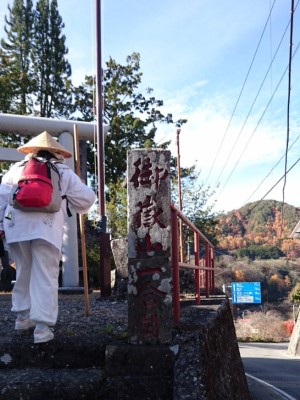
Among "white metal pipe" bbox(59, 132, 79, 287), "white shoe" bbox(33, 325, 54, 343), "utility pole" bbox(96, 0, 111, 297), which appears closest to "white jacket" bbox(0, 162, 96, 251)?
"white shoe" bbox(33, 325, 54, 343)

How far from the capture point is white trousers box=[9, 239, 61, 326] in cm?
288

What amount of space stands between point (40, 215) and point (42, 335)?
80cm

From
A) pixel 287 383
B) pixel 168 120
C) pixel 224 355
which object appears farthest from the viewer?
pixel 168 120

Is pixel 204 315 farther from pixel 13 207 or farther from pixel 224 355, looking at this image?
pixel 13 207

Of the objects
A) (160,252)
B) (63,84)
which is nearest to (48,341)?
(160,252)

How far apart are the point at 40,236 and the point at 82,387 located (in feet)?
3.36

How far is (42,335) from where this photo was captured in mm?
2775

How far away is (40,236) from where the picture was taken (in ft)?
9.77

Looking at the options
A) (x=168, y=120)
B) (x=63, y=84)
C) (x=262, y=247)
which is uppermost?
(x=63, y=84)

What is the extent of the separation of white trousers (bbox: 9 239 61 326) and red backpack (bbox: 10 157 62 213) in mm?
252

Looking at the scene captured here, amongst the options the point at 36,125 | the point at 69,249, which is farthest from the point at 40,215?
the point at 36,125

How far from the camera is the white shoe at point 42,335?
2.77 metres

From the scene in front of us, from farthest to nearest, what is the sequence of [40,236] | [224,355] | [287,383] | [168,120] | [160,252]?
[168,120], [287,383], [224,355], [40,236], [160,252]

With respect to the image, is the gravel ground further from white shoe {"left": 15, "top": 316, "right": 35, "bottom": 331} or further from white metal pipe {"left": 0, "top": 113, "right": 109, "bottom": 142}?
white metal pipe {"left": 0, "top": 113, "right": 109, "bottom": 142}
